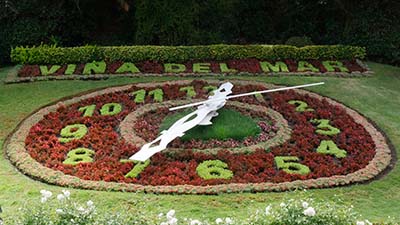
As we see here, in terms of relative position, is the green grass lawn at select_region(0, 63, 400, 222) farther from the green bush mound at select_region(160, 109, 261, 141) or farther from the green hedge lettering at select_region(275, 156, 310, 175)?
the green bush mound at select_region(160, 109, 261, 141)

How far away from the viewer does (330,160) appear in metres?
9.44

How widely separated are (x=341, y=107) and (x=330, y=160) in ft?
9.19

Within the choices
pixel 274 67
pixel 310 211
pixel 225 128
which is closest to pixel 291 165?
pixel 225 128

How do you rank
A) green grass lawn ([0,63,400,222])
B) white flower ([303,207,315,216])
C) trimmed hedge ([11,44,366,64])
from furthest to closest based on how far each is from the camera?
trimmed hedge ([11,44,366,64]) < green grass lawn ([0,63,400,222]) < white flower ([303,207,315,216])

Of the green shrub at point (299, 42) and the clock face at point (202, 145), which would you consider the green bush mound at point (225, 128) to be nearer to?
the clock face at point (202, 145)

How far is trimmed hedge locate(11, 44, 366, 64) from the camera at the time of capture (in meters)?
15.1

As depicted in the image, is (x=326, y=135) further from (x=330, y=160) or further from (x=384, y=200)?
(x=384, y=200)

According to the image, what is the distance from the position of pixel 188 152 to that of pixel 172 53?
6347 mm

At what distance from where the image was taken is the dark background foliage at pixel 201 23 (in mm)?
16906

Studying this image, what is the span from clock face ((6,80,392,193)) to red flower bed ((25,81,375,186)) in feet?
0.05

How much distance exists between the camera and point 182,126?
9594mm

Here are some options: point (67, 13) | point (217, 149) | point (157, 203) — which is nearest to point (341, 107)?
point (217, 149)

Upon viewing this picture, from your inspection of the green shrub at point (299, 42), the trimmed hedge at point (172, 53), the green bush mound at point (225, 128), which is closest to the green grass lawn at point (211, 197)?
the green bush mound at point (225, 128)

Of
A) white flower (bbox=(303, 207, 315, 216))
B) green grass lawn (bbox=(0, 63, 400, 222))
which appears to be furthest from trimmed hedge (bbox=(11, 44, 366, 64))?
white flower (bbox=(303, 207, 315, 216))
